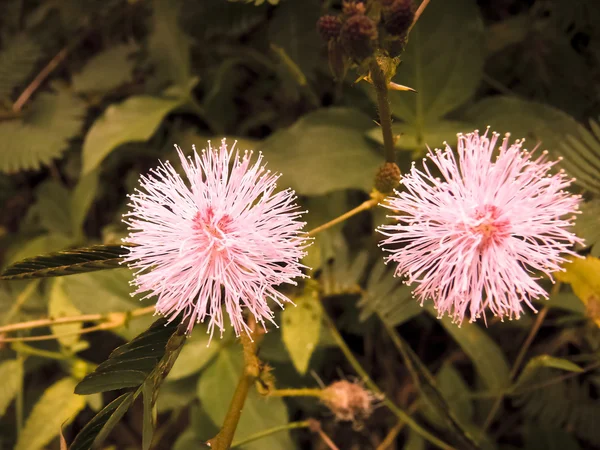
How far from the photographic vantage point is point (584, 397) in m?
1.10

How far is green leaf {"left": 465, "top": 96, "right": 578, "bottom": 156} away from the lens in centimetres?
97

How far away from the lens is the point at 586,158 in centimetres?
88

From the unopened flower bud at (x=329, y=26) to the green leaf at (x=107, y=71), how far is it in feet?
3.18

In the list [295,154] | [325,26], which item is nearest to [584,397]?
[295,154]

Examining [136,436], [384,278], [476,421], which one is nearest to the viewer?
[384,278]

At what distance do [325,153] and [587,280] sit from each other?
544 mm

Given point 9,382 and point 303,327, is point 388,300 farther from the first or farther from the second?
point 9,382

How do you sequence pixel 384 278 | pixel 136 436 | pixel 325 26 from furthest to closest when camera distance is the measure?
pixel 136 436 < pixel 384 278 < pixel 325 26

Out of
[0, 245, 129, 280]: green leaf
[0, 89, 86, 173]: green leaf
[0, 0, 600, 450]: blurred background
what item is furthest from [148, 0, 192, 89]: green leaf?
[0, 245, 129, 280]: green leaf

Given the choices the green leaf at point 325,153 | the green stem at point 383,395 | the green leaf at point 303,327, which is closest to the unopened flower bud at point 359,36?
the green leaf at point 325,153

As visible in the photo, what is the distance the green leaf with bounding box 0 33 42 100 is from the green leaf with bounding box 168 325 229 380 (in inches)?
38.3

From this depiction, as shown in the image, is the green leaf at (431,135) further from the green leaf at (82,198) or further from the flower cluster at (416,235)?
the green leaf at (82,198)

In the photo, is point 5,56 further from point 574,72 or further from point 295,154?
point 574,72

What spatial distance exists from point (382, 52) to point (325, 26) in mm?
90
